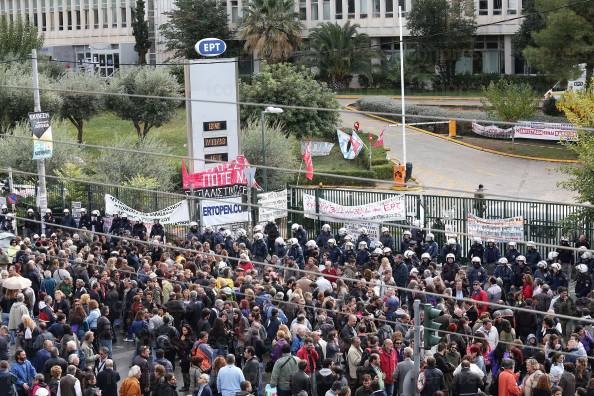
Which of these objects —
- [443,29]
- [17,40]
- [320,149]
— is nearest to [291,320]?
[320,149]

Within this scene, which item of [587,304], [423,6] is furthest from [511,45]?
[587,304]

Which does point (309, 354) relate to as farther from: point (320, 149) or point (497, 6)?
point (497, 6)

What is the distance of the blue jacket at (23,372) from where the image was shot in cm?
1959

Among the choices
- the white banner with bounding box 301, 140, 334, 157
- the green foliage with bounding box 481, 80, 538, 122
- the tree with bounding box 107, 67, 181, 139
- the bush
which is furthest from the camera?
the bush

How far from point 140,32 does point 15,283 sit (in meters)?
58.1

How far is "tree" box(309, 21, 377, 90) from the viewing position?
7269cm

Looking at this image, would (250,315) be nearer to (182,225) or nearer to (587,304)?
(587,304)

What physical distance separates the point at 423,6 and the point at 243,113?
22876mm

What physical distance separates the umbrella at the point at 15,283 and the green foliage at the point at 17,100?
98.2ft

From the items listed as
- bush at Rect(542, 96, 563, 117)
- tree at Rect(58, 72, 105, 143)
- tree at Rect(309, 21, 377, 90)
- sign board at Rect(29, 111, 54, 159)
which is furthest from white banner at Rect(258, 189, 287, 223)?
tree at Rect(309, 21, 377, 90)

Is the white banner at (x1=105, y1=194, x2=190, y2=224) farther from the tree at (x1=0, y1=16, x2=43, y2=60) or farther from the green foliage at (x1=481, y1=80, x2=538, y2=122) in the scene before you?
the tree at (x1=0, y1=16, x2=43, y2=60)

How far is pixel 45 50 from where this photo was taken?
91375mm

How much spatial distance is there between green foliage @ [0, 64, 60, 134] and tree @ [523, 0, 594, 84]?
22.5m

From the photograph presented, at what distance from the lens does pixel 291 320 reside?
22.3 meters
